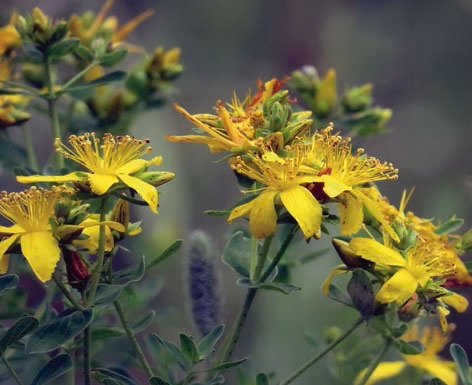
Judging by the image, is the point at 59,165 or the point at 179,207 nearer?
the point at 59,165

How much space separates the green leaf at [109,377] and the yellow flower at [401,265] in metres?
0.27

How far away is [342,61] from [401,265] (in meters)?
2.41

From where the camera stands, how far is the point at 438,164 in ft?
10.3

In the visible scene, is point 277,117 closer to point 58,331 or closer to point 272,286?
point 272,286

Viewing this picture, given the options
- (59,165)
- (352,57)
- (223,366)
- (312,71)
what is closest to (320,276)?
(312,71)

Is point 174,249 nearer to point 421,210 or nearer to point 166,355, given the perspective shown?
point 166,355

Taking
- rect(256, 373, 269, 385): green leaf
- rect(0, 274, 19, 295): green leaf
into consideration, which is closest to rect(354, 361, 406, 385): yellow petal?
rect(256, 373, 269, 385): green leaf

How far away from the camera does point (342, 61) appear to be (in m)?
3.30

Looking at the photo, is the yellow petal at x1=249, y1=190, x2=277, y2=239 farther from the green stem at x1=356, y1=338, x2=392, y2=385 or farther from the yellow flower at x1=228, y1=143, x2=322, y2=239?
the green stem at x1=356, y1=338, x2=392, y2=385

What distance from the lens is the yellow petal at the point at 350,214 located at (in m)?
0.93

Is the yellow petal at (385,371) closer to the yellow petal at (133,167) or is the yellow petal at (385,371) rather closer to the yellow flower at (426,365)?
the yellow flower at (426,365)

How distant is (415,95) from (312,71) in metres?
2.02

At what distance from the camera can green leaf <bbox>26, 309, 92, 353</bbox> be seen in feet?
3.00

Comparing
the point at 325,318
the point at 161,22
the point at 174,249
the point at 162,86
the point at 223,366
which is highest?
the point at 161,22
